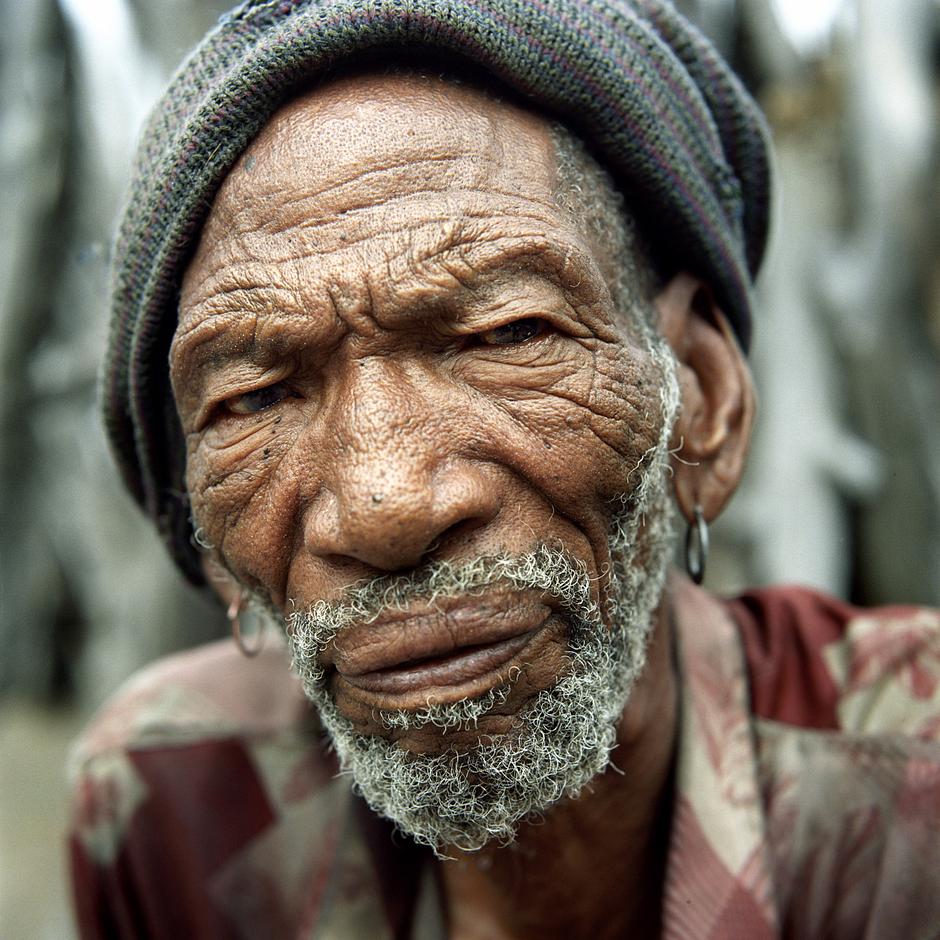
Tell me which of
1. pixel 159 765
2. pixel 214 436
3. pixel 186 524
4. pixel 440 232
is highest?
pixel 440 232

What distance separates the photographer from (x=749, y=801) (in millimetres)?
2141

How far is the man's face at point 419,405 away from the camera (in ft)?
5.34

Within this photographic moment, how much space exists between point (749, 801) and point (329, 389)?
4.26ft

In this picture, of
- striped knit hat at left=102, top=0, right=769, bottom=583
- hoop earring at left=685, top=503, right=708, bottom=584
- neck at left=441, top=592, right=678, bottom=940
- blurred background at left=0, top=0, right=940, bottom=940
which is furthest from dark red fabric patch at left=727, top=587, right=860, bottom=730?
blurred background at left=0, top=0, right=940, bottom=940

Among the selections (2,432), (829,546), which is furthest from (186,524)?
(829,546)

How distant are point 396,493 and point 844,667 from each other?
1405 millimetres

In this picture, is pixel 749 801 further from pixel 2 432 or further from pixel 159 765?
pixel 2 432

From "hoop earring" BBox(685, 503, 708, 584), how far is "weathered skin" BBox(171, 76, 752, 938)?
1.10ft

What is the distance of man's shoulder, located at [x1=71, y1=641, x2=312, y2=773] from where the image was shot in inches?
109

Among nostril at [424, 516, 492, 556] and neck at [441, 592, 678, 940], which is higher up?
nostril at [424, 516, 492, 556]

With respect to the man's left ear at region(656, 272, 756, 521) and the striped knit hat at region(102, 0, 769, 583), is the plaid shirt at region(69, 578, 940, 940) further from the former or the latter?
A: the striped knit hat at region(102, 0, 769, 583)

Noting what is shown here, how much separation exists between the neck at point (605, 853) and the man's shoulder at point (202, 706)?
0.78 metres

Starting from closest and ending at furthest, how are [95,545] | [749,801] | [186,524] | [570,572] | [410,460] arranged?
[410,460], [570,572], [749,801], [186,524], [95,545]

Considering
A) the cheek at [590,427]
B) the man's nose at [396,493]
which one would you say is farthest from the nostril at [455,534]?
the cheek at [590,427]
